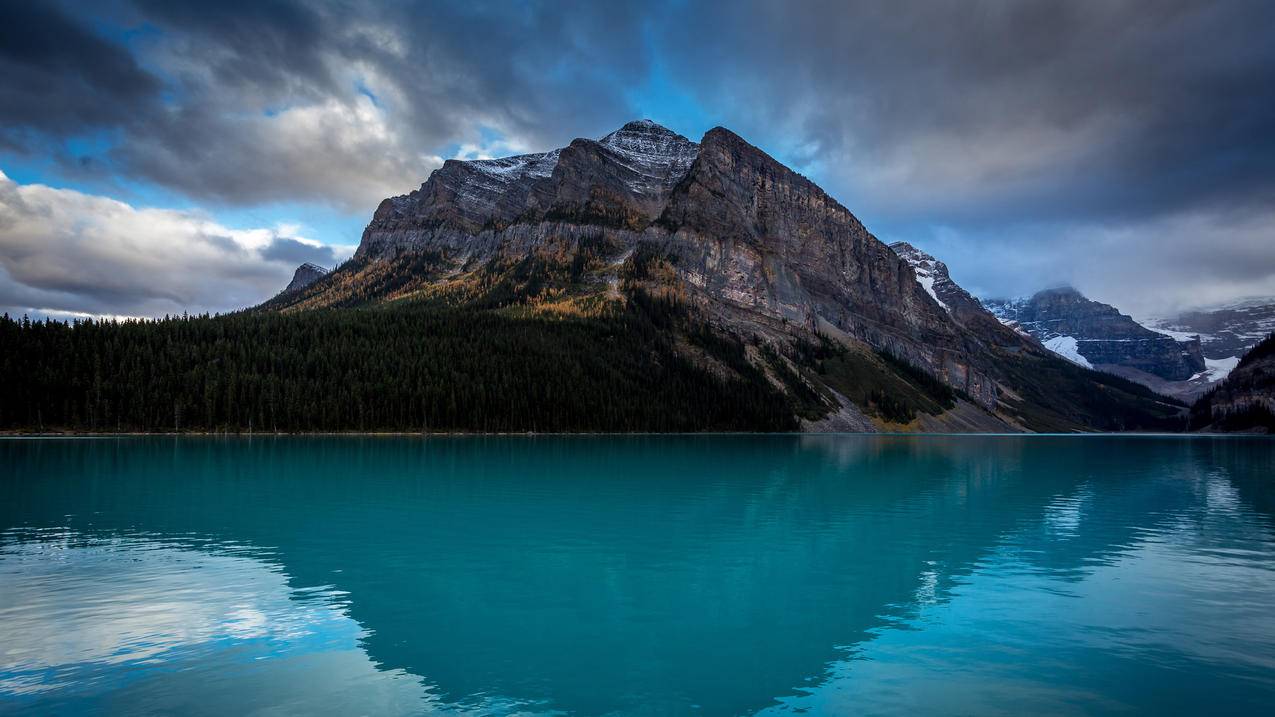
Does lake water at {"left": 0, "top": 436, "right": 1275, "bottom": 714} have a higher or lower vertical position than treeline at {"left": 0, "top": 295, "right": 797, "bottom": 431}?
lower

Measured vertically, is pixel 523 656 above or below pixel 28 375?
below

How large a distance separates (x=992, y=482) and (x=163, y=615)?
74.1 m

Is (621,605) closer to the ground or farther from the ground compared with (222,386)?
closer to the ground

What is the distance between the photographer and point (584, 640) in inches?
814

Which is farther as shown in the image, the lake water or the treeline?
the treeline

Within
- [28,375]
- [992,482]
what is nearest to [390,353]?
[28,375]

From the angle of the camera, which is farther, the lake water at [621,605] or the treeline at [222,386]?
the treeline at [222,386]

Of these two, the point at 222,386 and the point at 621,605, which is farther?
the point at 222,386

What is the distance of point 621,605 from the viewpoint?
965 inches

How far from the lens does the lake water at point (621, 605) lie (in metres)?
17.0

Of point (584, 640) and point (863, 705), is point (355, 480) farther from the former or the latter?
point (863, 705)

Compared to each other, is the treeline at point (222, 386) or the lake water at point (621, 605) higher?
the treeline at point (222, 386)

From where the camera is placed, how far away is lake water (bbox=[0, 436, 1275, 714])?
17.0 metres

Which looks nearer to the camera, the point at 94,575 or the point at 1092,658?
the point at 1092,658
